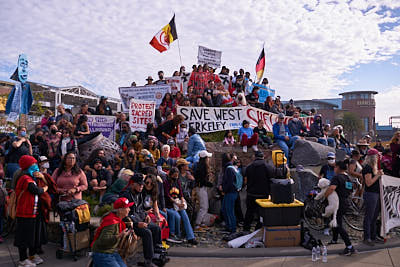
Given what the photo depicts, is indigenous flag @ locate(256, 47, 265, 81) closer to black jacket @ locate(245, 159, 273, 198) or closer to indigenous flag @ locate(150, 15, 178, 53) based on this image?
indigenous flag @ locate(150, 15, 178, 53)

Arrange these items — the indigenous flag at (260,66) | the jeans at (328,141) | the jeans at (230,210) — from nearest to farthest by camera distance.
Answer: the jeans at (230,210) < the jeans at (328,141) < the indigenous flag at (260,66)

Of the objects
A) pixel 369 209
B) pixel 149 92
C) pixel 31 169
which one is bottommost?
pixel 369 209

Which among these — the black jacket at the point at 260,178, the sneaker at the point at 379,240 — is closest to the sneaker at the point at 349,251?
the sneaker at the point at 379,240

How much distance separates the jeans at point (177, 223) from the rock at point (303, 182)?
3.66 metres

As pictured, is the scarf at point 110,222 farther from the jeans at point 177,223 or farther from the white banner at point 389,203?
the white banner at point 389,203

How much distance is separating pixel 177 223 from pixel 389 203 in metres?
4.77

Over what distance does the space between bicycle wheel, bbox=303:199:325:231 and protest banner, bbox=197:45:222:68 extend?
11.4 metres

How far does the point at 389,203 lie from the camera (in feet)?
22.8

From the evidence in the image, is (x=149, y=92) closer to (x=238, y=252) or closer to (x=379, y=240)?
(x=238, y=252)

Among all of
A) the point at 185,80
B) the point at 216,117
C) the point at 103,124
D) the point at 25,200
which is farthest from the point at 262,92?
the point at 25,200

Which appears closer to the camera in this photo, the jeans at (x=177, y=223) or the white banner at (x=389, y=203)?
the jeans at (x=177, y=223)

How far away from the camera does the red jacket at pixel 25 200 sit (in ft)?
16.8

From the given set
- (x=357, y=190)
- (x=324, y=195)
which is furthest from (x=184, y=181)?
(x=357, y=190)

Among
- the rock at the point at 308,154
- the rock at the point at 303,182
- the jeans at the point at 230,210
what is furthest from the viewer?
the rock at the point at 308,154
